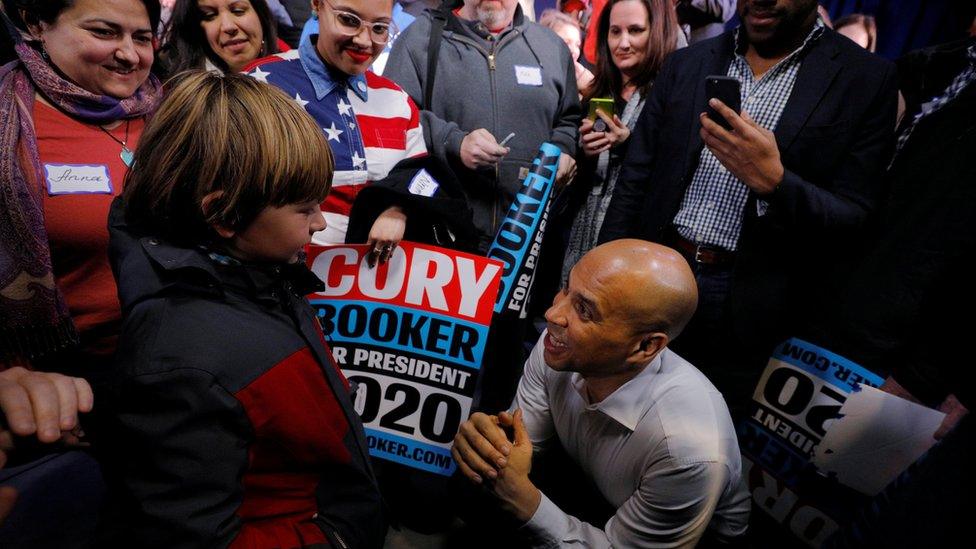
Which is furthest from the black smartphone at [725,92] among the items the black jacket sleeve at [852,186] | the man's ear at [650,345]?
the man's ear at [650,345]

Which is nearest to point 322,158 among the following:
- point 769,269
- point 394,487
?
point 394,487

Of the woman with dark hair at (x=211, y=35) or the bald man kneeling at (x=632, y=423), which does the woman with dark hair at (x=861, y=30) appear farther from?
the woman with dark hair at (x=211, y=35)

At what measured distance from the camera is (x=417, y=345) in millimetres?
1982

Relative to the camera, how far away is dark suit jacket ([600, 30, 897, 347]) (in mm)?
1810

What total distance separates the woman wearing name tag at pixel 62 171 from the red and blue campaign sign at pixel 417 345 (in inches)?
28.2

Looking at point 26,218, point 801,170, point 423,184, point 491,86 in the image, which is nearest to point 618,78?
point 491,86

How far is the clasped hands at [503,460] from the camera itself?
138cm

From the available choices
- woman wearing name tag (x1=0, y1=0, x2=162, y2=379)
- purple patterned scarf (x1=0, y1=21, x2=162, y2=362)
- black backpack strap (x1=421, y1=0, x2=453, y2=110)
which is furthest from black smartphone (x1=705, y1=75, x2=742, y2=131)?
purple patterned scarf (x1=0, y1=21, x2=162, y2=362)

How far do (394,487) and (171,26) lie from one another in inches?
85.0

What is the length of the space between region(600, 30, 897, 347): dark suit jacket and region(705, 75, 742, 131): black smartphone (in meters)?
0.28

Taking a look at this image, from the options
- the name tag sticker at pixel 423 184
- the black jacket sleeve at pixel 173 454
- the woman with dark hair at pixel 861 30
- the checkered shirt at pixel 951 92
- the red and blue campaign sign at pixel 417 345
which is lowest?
the red and blue campaign sign at pixel 417 345

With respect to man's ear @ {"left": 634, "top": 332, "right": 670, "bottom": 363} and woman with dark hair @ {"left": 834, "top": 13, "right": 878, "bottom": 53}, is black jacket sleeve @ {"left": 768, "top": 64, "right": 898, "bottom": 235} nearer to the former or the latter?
man's ear @ {"left": 634, "top": 332, "right": 670, "bottom": 363}

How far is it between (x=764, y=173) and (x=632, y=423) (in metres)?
0.91

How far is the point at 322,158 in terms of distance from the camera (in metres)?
1.12
